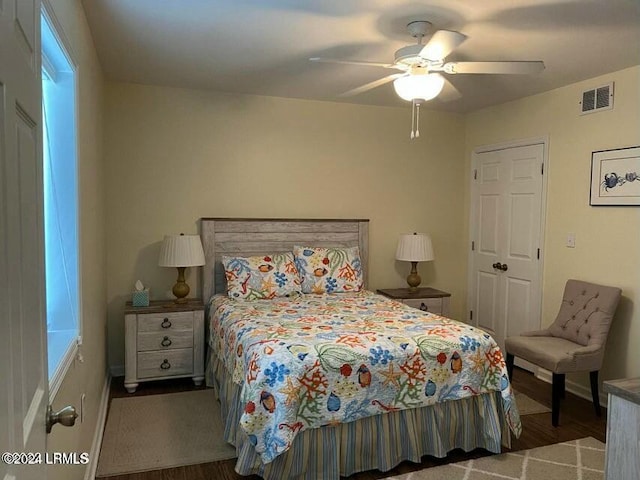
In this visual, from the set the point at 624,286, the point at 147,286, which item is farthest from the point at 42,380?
the point at 624,286

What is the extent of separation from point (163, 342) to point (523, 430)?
263cm

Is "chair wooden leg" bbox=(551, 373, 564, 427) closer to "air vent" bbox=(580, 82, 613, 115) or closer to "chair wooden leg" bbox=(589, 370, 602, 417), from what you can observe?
"chair wooden leg" bbox=(589, 370, 602, 417)

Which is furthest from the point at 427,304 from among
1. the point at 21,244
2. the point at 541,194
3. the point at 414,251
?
the point at 21,244

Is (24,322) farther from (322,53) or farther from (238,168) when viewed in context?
(238,168)

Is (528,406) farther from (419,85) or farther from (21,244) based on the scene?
(21,244)

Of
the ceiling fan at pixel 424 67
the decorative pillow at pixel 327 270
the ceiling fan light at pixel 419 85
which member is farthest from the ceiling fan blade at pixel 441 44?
the decorative pillow at pixel 327 270

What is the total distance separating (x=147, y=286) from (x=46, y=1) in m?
2.79

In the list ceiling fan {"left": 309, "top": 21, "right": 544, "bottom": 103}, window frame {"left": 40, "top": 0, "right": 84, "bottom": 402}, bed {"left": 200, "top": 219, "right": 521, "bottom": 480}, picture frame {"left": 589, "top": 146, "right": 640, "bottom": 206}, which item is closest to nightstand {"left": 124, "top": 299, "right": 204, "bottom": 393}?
bed {"left": 200, "top": 219, "right": 521, "bottom": 480}

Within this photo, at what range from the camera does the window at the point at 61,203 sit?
196 centimetres

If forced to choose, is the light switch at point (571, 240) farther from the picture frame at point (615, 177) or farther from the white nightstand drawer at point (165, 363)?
the white nightstand drawer at point (165, 363)

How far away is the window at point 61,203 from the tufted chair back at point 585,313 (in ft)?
10.6

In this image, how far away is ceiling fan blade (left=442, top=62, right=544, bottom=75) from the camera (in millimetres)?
2457

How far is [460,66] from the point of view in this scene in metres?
2.58

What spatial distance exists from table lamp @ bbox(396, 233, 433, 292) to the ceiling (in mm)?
1386
